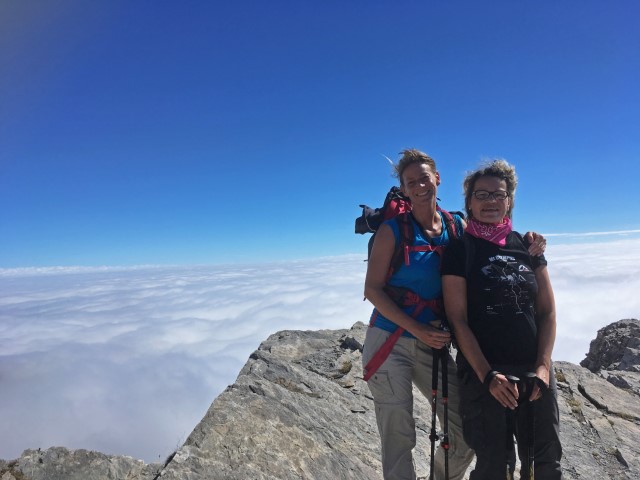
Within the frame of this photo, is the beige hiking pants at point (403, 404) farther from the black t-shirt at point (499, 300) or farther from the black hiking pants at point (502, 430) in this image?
the black t-shirt at point (499, 300)

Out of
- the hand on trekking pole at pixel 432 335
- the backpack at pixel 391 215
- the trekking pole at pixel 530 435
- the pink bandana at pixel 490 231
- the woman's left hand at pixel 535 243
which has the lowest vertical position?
the trekking pole at pixel 530 435

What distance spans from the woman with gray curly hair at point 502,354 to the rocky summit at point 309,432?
7.20 ft

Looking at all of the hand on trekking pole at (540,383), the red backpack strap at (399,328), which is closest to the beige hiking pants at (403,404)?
the red backpack strap at (399,328)

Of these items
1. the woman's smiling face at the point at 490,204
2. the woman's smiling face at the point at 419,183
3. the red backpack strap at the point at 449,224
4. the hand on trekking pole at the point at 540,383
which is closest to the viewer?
the hand on trekking pole at the point at 540,383

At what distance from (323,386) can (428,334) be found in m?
4.55

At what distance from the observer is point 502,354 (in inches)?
129

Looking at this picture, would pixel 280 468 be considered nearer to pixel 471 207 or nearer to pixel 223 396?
pixel 223 396

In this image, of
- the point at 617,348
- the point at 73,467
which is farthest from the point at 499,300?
the point at 617,348

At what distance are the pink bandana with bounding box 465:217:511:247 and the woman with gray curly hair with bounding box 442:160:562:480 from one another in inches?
0.5

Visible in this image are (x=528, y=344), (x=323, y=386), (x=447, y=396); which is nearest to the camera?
(x=528, y=344)

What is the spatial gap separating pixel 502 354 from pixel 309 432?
3260 millimetres

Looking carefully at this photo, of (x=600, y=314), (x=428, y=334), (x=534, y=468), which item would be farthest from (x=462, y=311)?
(x=600, y=314)

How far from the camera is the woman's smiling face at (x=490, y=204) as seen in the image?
3.64 meters

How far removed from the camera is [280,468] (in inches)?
172
